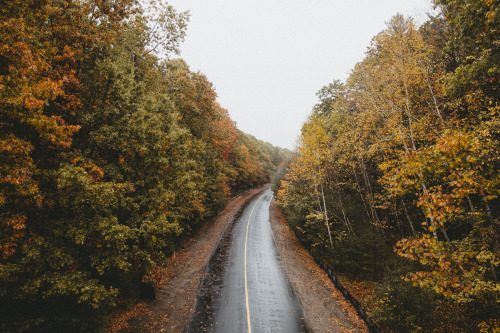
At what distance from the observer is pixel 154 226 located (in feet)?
30.5

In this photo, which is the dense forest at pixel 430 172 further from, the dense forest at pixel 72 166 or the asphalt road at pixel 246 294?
the dense forest at pixel 72 166

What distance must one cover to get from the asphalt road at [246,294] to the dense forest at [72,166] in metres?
3.55

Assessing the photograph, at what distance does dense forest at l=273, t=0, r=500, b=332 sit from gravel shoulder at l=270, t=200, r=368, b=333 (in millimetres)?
1199

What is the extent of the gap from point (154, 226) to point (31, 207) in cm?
392

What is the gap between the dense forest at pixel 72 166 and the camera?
648 cm

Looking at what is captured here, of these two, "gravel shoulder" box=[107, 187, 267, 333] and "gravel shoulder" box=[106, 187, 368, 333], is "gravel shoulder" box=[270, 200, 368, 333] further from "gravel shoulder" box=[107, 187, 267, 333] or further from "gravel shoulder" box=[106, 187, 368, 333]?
"gravel shoulder" box=[107, 187, 267, 333]

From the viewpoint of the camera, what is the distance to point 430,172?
22.1 ft

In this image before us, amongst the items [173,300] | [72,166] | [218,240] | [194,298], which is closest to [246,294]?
[194,298]

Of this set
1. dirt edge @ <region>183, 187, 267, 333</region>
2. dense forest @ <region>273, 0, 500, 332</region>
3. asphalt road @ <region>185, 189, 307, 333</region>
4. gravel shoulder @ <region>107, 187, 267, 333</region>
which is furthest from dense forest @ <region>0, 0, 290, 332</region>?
dense forest @ <region>273, 0, 500, 332</region>

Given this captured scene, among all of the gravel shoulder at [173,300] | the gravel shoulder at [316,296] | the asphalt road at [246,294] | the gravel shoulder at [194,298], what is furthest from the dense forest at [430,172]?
the gravel shoulder at [173,300]

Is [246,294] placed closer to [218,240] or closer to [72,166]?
[218,240]

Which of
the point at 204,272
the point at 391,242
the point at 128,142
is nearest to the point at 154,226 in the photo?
the point at 128,142

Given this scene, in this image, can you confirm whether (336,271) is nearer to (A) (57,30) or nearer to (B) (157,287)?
(B) (157,287)

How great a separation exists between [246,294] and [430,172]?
1081 cm
